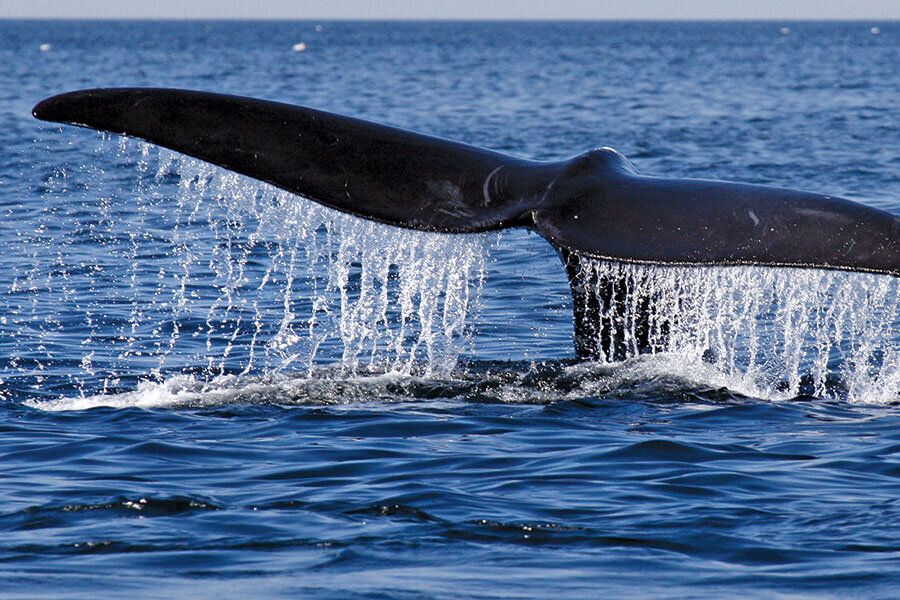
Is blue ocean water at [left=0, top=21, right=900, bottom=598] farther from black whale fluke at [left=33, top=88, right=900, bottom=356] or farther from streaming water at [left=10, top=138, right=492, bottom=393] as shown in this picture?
black whale fluke at [left=33, top=88, right=900, bottom=356]

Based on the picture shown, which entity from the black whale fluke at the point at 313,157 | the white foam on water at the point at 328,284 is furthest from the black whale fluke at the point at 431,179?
the white foam on water at the point at 328,284

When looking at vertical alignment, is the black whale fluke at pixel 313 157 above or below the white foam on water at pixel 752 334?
above

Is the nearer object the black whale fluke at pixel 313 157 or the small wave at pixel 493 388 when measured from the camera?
the black whale fluke at pixel 313 157

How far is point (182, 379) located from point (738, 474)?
374cm

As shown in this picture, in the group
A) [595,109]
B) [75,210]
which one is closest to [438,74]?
[595,109]

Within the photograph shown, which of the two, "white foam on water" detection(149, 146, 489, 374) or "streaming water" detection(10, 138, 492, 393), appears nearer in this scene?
"white foam on water" detection(149, 146, 489, 374)

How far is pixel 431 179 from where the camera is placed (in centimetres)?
685

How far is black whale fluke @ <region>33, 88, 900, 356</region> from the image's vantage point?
6332 millimetres

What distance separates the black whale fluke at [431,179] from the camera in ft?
20.8

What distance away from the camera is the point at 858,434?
7680 mm

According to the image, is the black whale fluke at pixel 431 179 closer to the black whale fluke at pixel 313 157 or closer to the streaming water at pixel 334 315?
the black whale fluke at pixel 313 157

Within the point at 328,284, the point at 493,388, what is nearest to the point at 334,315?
the point at 328,284

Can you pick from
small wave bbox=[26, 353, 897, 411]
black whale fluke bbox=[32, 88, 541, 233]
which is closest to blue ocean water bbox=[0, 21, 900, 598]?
small wave bbox=[26, 353, 897, 411]

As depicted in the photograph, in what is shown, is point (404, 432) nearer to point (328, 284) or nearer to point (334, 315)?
point (334, 315)
